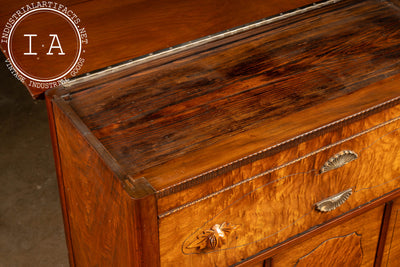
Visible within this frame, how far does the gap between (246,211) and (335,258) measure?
0.50 m

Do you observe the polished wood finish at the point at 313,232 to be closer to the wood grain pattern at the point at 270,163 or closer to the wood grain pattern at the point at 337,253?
the wood grain pattern at the point at 337,253

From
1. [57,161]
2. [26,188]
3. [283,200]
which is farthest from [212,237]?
[26,188]

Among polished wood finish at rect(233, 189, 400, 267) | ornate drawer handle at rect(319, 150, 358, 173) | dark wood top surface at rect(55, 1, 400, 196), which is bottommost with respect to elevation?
polished wood finish at rect(233, 189, 400, 267)

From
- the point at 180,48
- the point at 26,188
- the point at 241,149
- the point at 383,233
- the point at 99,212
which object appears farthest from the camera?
the point at 26,188

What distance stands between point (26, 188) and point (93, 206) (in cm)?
135

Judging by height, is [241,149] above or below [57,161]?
above

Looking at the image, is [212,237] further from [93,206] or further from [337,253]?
[337,253]

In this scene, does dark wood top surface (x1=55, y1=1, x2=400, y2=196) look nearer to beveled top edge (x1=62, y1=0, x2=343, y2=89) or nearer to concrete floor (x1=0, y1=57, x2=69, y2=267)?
beveled top edge (x1=62, y1=0, x2=343, y2=89)

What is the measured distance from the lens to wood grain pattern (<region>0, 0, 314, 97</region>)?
1843 millimetres

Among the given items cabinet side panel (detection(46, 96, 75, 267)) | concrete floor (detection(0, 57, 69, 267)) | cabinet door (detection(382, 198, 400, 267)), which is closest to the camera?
cabinet side panel (detection(46, 96, 75, 267))

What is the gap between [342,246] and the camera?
78.7 inches

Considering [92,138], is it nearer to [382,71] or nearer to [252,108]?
[252,108]

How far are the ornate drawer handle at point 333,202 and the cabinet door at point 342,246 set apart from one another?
12cm

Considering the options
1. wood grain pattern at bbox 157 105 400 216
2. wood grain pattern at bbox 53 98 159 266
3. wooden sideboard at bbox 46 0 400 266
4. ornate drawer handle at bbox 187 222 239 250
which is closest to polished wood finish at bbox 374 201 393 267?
wooden sideboard at bbox 46 0 400 266
